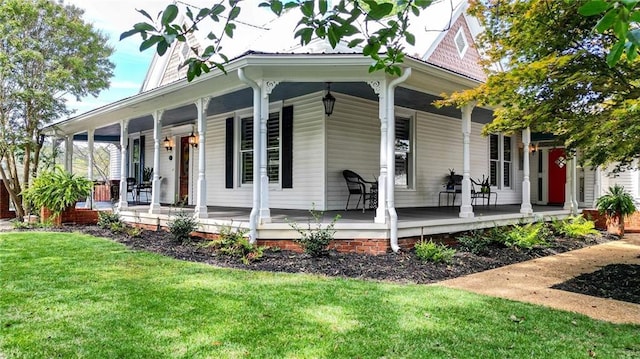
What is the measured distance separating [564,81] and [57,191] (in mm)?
9997

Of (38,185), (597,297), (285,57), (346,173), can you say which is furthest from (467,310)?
(38,185)

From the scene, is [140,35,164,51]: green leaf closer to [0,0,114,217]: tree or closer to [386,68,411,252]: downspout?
[386,68,411,252]: downspout

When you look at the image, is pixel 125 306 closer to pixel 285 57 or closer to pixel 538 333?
pixel 538 333

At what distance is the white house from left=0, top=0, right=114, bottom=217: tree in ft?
2.36

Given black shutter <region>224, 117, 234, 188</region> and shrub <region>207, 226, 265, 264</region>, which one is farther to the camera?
black shutter <region>224, 117, 234, 188</region>

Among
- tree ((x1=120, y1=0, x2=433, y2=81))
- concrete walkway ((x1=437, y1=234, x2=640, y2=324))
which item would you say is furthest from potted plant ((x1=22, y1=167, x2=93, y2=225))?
tree ((x1=120, y1=0, x2=433, y2=81))

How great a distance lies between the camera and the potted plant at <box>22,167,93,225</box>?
31.4 feet

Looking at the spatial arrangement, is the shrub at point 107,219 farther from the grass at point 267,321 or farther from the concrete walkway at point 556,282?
the concrete walkway at point 556,282

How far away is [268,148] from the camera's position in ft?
30.3

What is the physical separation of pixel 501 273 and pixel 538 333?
8.38 ft

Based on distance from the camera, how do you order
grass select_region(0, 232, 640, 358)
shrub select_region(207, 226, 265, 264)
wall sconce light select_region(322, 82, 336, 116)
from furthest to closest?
wall sconce light select_region(322, 82, 336, 116) → shrub select_region(207, 226, 265, 264) → grass select_region(0, 232, 640, 358)

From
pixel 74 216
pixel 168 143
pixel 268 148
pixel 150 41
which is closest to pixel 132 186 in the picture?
pixel 168 143

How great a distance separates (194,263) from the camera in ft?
18.4

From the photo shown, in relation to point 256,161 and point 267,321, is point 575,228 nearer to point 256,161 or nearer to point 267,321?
point 256,161
